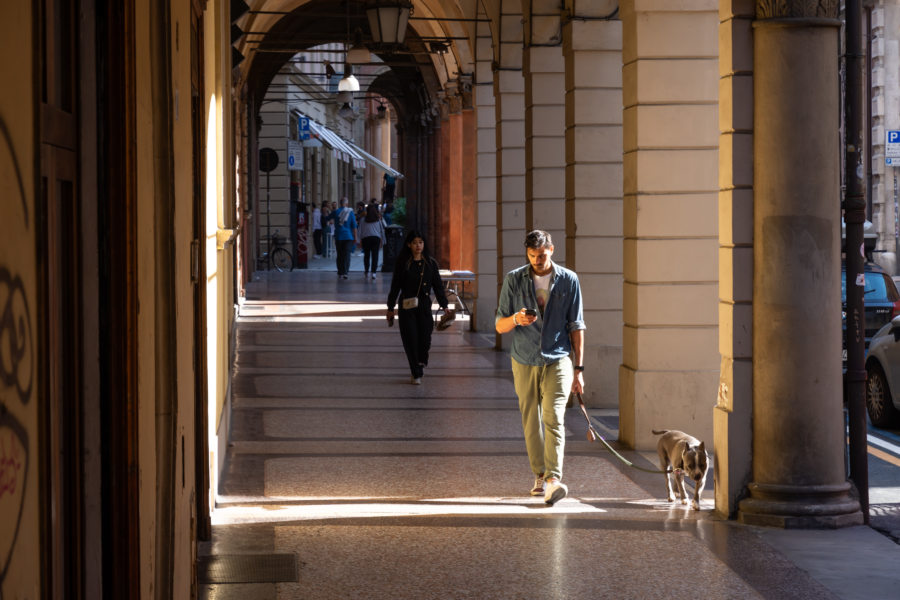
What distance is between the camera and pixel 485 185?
67.1 feet

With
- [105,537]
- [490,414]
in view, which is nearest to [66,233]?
[105,537]

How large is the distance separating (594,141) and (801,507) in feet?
17.9

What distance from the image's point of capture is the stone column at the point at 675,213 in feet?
34.7

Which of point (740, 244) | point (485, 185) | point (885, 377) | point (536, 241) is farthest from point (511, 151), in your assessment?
point (740, 244)

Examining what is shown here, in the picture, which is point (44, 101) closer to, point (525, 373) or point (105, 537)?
point (105, 537)

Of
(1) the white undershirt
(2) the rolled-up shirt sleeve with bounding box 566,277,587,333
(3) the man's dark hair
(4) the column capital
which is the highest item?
Answer: (4) the column capital

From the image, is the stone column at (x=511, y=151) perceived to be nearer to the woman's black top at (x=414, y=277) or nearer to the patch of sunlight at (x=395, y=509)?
the woman's black top at (x=414, y=277)

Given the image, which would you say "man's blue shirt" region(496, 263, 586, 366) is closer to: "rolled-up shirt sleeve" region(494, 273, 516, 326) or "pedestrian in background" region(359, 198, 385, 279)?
"rolled-up shirt sleeve" region(494, 273, 516, 326)

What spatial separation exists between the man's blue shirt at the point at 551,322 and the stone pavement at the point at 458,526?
889mm

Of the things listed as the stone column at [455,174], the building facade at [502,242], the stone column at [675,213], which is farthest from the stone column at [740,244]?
the stone column at [455,174]

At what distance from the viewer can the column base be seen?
7.73 metres

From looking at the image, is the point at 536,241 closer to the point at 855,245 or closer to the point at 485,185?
the point at 855,245

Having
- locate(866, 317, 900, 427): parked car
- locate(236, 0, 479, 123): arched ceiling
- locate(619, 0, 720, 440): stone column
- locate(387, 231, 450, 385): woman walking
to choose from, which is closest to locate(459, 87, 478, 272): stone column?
locate(236, 0, 479, 123): arched ceiling

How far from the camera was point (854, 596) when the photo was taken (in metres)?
6.16
